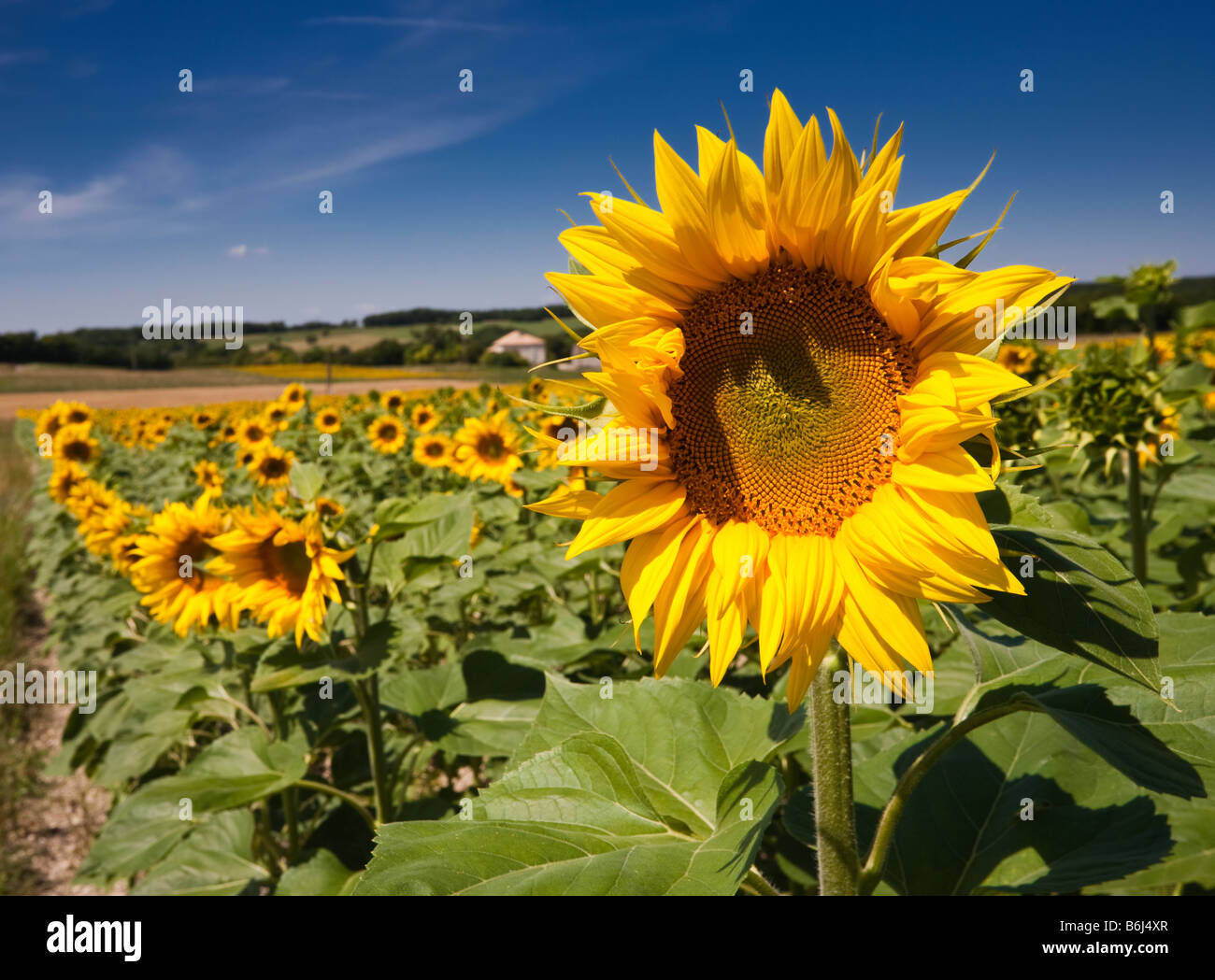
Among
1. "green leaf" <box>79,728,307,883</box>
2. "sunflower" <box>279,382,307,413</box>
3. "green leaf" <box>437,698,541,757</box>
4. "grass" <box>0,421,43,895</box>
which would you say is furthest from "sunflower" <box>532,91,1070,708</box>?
"sunflower" <box>279,382,307,413</box>

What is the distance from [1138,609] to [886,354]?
559mm

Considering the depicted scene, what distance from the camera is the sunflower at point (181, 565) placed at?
3.57 meters

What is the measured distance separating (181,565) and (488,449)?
4.13 meters

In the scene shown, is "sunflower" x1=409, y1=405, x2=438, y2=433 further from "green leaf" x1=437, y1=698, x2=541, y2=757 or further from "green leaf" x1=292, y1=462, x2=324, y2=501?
"green leaf" x1=437, y1=698, x2=541, y2=757

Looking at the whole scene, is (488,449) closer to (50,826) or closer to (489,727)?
(50,826)

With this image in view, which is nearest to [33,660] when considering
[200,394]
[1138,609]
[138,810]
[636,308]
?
[138,810]

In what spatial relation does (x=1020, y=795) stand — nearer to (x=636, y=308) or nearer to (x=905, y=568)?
(x=905, y=568)

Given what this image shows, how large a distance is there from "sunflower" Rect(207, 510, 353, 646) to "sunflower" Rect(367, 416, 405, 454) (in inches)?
306

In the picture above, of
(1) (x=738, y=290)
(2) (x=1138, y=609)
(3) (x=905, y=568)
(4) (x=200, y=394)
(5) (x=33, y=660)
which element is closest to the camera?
(2) (x=1138, y=609)

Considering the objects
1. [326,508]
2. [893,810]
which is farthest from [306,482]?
[893,810]

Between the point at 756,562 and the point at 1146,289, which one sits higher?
the point at 1146,289

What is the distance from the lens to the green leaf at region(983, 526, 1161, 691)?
1060 mm

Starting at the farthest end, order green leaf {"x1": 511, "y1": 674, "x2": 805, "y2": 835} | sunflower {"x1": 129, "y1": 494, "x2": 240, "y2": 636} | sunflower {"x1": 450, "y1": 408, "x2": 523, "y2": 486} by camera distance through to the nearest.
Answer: sunflower {"x1": 450, "y1": 408, "x2": 523, "y2": 486} < sunflower {"x1": 129, "y1": 494, "x2": 240, "y2": 636} < green leaf {"x1": 511, "y1": 674, "x2": 805, "y2": 835}

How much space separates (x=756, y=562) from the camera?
138 centimetres
